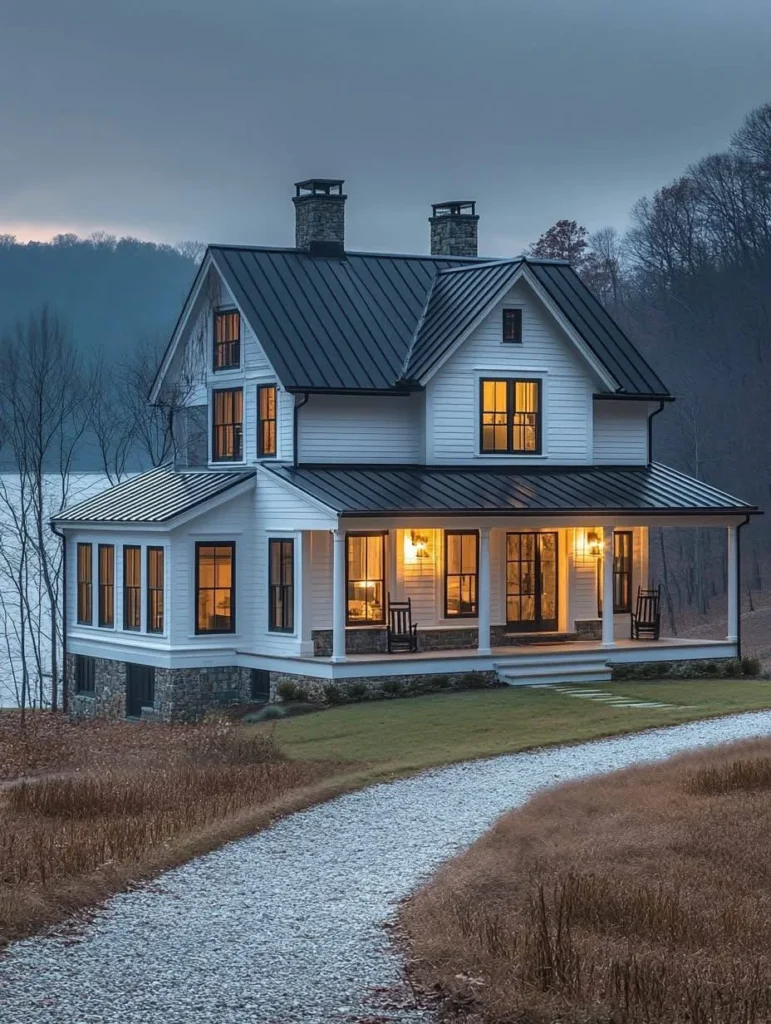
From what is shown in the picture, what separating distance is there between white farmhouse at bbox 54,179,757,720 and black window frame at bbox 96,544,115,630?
7 cm

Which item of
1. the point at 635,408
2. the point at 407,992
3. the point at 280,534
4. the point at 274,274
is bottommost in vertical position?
the point at 407,992

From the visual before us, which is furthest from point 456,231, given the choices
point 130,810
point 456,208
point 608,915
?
point 608,915

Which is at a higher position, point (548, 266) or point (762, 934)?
point (548, 266)

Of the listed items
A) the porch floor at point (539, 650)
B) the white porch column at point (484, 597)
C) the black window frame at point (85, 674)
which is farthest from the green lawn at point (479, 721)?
the black window frame at point (85, 674)

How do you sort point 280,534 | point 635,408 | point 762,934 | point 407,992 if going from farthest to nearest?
point 635,408
point 280,534
point 762,934
point 407,992

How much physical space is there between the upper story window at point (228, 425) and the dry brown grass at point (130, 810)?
994cm

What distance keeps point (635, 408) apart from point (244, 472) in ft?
28.4

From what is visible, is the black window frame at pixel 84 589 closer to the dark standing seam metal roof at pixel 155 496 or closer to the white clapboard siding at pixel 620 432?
the dark standing seam metal roof at pixel 155 496

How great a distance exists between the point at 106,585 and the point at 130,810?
16.5m

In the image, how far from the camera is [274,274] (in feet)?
109

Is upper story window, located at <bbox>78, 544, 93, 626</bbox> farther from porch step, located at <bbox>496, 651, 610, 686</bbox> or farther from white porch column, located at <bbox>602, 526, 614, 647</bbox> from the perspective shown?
white porch column, located at <bbox>602, 526, 614, 647</bbox>

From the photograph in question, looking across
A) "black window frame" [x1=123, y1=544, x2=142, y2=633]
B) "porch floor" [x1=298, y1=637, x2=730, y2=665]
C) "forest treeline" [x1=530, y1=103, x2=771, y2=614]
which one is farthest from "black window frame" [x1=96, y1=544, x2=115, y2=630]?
"forest treeline" [x1=530, y1=103, x2=771, y2=614]

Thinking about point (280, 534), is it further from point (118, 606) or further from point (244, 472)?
point (118, 606)

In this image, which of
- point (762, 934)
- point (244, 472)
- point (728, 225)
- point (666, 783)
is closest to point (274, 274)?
point (244, 472)
